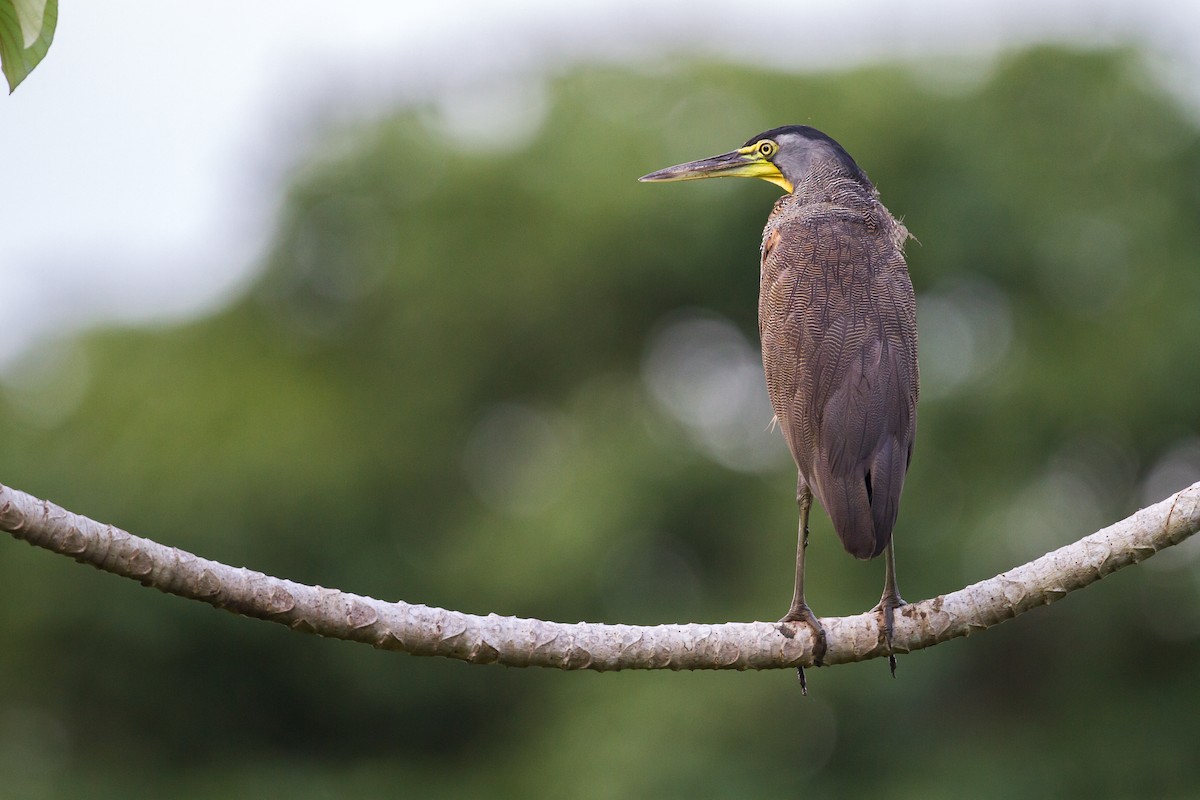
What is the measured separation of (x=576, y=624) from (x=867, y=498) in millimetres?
1104

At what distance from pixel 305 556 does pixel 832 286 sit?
41.9 feet

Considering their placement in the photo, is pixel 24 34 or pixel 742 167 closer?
pixel 24 34

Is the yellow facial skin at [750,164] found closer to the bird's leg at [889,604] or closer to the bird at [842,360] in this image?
the bird at [842,360]

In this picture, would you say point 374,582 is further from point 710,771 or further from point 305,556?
point 710,771

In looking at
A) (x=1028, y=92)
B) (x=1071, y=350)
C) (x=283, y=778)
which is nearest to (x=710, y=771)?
(x=283, y=778)

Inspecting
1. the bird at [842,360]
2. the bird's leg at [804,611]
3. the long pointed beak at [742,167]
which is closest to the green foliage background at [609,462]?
the long pointed beak at [742,167]

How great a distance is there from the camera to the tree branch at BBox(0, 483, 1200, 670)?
3.00 meters

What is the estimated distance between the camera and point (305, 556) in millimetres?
16375

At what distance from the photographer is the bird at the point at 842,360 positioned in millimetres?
4152

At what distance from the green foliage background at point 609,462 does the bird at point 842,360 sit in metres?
8.79

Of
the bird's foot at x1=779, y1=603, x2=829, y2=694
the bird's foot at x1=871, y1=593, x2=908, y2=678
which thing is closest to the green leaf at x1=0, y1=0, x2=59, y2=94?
the bird's foot at x1=779, y1=603, x2=829, y2=694

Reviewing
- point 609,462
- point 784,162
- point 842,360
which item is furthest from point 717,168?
point 609,462

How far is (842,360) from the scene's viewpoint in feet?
14.6

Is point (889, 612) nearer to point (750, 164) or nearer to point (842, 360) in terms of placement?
point (842, 360)
